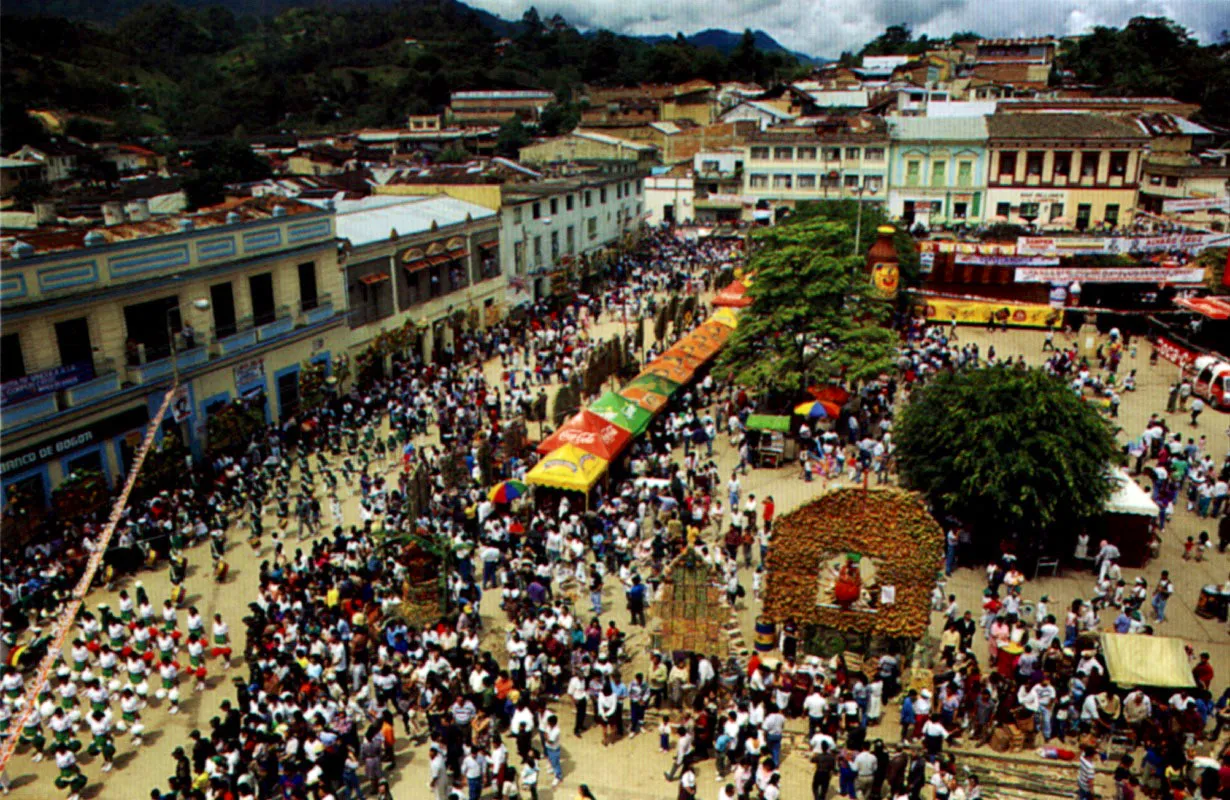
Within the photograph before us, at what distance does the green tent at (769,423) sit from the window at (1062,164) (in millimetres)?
43402

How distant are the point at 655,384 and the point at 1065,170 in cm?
4460

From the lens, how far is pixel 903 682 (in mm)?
15555

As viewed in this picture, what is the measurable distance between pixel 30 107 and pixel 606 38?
84405 mm

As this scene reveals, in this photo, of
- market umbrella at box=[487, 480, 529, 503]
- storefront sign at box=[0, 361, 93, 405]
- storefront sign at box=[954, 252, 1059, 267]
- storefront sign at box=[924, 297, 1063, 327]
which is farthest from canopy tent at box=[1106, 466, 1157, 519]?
storefront sign at box=[954, 252, 1059, 267]

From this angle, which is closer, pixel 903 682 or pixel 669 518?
pixel 903 682

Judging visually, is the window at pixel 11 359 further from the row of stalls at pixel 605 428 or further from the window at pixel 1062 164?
the window at pixel 1062 164

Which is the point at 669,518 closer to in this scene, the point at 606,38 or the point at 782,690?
the point at 782,690

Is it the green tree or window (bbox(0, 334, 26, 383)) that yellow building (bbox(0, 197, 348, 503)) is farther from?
the green tree

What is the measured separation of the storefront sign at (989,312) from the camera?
4225cm

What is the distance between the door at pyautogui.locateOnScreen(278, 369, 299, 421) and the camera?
98.3 ft

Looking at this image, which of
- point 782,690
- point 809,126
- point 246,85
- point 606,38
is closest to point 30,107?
point 246,85

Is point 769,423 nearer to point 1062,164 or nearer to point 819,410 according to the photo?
point 819,410

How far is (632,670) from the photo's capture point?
54.4 feet

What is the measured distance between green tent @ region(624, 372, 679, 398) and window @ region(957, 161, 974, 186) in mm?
42316
